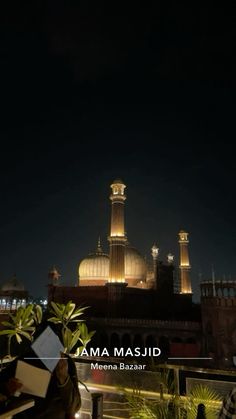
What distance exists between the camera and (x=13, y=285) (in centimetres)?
3750

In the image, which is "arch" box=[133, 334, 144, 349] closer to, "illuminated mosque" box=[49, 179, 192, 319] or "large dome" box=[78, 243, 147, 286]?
"illuminated mosque" box=[49, 179, 192, 319]

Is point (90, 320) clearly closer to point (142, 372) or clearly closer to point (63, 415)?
point (142, 372)

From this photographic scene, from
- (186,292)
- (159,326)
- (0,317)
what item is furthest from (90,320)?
(186,292)

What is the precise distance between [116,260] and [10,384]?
25971 mm

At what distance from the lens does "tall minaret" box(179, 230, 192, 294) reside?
35.6 meters

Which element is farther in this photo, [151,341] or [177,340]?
[151,341]

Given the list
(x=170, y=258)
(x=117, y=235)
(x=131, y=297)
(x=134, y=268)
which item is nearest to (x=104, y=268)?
(x=134, y=268)

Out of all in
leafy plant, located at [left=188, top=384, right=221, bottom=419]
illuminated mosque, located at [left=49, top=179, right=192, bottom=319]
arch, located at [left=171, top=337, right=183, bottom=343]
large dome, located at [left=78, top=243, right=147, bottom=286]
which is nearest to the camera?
leafy plant, located at [left=188, top=384, right=221, bottom=419]

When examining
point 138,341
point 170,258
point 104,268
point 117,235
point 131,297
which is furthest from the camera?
point 170,258

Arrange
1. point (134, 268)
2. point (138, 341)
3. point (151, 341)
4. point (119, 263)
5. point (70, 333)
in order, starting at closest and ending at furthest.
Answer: point (70, 333) → point (151, 341) → point (138, 341) → point (119, 263) → point (134, 268)

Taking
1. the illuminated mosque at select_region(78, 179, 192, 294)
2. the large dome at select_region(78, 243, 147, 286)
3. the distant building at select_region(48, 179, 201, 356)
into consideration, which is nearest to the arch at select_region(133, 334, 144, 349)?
the distant building at select_region(48, 179, 201, 356)

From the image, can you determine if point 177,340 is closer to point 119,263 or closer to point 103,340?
point 103,340

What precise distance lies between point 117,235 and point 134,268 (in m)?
6.16

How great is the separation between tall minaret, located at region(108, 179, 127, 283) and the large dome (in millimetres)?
4120
